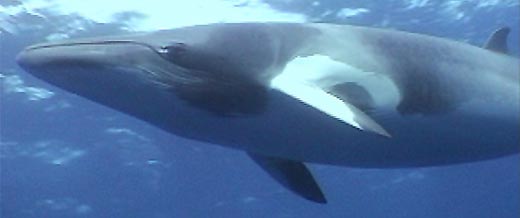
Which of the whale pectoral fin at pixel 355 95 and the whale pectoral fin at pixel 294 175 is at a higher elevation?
the whale pectoral fin at pixel 355 95

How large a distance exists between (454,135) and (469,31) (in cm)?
1267

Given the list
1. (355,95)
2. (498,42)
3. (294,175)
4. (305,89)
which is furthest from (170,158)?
(305,89)

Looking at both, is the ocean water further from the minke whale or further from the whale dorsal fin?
the minke whale

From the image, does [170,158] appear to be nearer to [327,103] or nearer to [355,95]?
[355,95]

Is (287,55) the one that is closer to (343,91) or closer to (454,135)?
(343,91)

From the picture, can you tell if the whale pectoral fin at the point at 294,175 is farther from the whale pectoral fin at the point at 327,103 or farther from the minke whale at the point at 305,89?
the whale pectoral fin at the point at 327,103

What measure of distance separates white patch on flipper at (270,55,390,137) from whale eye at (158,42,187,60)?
0.67 meters

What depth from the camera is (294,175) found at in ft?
22.5

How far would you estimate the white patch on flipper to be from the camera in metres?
4.79

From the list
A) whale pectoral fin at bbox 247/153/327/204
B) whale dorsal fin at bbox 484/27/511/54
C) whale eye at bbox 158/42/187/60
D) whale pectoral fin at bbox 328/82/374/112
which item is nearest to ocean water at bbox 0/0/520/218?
whale dorsal fin at bbox 484/27/511/54

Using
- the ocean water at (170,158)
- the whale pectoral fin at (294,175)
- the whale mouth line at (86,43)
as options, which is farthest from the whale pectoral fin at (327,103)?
the ocean water at (170,158)

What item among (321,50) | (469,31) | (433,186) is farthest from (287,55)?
(433,186)

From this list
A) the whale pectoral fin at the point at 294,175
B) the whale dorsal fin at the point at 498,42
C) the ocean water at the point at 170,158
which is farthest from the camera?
the ocean water at the point at 170,158

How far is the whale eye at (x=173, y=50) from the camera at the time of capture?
5.02 metres
